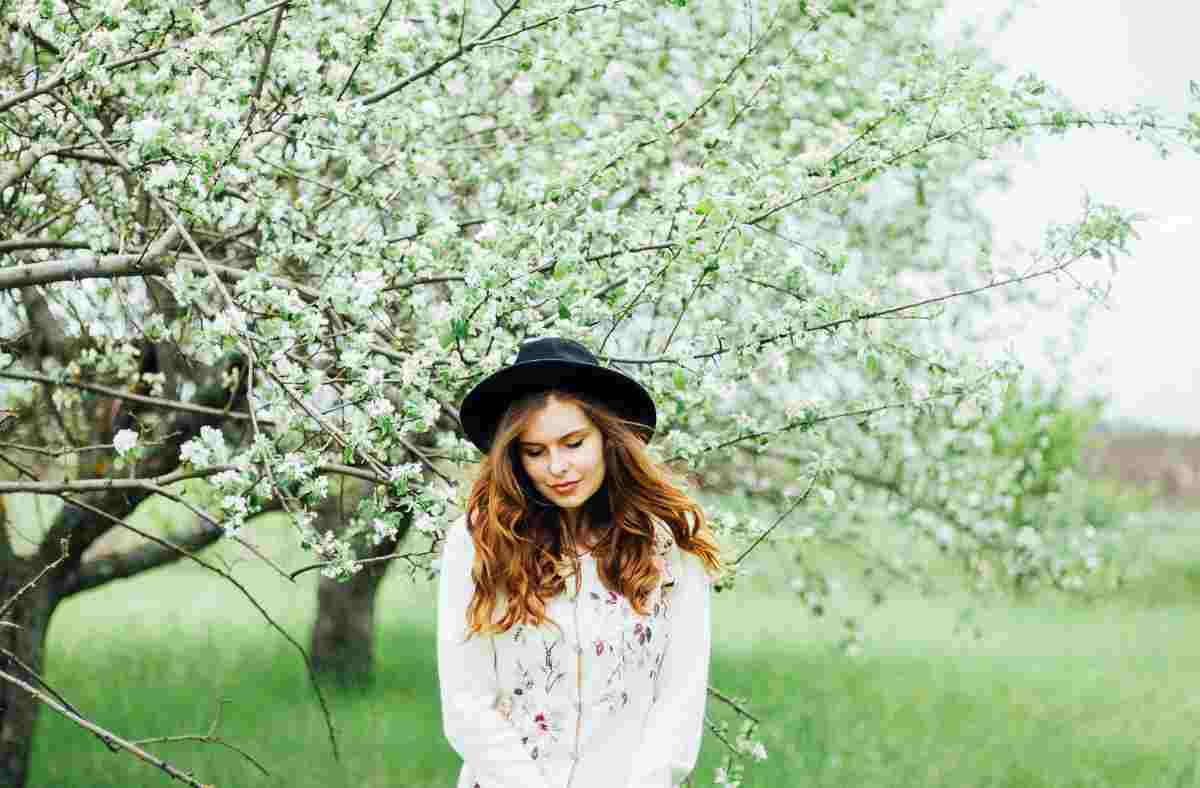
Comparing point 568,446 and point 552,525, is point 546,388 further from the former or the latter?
point 552,525

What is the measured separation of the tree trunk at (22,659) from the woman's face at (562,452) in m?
3.58

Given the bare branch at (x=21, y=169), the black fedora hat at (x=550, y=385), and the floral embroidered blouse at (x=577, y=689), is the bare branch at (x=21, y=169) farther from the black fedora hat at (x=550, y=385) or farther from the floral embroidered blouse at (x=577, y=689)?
the floral embroidered blouse at (x=577, y=689)

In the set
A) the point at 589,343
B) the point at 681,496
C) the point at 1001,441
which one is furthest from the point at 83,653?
the point at 681,496

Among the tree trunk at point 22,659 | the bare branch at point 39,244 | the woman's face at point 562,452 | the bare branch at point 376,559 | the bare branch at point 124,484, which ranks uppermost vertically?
the bare branch at point 39,244

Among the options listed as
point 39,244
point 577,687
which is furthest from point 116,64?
point 577,687

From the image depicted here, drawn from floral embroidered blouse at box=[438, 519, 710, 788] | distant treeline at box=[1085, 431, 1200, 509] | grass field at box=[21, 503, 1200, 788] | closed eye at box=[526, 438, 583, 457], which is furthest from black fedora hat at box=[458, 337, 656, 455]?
distant treeline at box=[1085, 431, 1200, 509]

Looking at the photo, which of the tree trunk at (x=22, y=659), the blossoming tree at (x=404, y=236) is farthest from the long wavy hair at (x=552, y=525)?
the tree trunk at (x=22, y=659)

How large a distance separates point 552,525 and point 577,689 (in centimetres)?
39

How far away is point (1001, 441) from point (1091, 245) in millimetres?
5139

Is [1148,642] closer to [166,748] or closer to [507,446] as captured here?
[166,748]

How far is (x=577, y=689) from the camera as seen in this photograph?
3.02m

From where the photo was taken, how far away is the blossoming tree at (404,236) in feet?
11.2

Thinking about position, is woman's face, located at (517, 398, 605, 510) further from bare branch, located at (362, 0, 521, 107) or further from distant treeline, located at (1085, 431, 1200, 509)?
distant treeline, located at (1085, 431, 1200, 509)

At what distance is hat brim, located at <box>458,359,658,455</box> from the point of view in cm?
306
